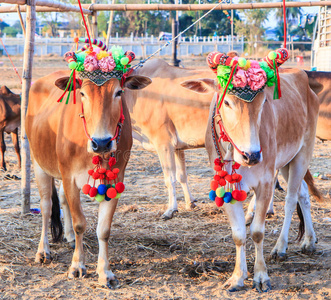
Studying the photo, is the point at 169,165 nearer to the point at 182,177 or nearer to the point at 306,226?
the point at 182,177

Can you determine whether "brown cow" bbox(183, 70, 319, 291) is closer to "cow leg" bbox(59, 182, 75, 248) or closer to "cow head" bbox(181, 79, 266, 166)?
"cow head" bbox(181, 79, 266, 166)

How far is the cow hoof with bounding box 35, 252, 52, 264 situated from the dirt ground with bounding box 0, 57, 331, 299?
57 millimetres

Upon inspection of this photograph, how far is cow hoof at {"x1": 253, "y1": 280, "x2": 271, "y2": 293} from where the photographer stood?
12.4 ft

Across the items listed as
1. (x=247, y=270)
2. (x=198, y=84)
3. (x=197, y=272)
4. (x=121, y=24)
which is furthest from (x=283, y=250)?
(x=121, y=24)

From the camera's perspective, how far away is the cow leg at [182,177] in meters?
6.34

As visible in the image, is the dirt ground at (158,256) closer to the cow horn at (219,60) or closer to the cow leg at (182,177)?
the cow leg at (182,177)

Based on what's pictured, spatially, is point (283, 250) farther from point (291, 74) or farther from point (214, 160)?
point (291, 74)

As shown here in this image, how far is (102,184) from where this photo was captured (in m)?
3.82

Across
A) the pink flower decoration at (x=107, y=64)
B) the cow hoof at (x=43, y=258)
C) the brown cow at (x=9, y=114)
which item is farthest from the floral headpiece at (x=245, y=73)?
the brown cow at (x=9, y=114)

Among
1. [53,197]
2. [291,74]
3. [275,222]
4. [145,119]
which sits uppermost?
[291,74]

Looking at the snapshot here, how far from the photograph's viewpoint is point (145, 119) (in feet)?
20.9

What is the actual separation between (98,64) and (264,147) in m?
1.51

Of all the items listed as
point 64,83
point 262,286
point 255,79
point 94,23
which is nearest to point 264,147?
point 255,79

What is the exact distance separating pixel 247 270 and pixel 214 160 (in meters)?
1.09
